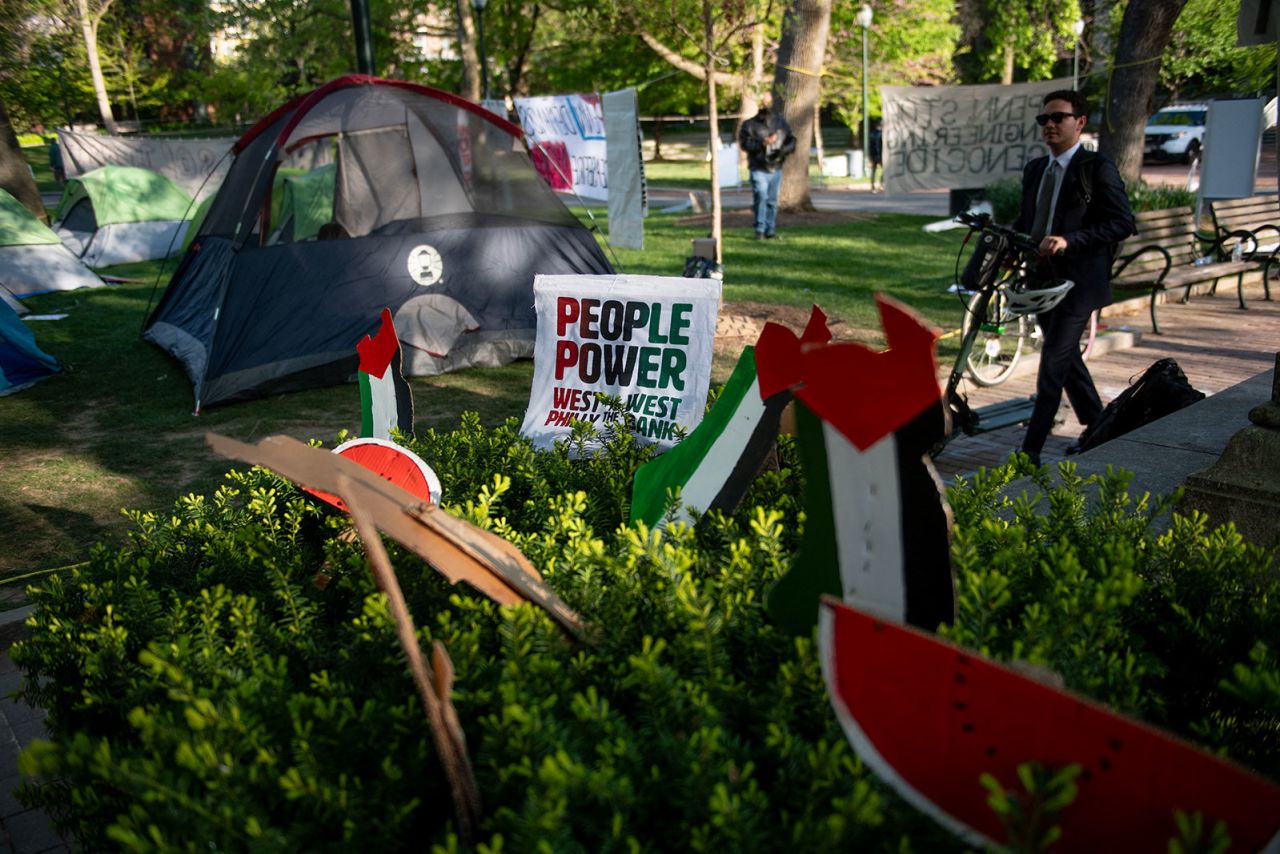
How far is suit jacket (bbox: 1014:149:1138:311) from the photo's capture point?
5.43m

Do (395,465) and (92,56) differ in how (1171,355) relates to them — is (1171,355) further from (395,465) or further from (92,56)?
(92,56)

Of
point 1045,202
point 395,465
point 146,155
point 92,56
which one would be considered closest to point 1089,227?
point 1045,202

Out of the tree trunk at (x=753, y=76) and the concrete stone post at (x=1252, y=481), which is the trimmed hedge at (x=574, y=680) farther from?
the tree trunk at (x=753, y=76)

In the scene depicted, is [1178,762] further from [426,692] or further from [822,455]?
[426,692]

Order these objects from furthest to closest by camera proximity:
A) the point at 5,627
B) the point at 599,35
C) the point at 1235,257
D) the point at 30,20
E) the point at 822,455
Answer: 1. the point at 30,20
2. the point at 599,35
3. the point at 1235,257
4. the point at 5,627
5. the point at 822,455

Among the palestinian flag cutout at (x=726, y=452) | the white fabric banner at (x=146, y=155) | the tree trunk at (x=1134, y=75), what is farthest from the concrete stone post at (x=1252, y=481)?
the white fabric banner at (x=146, y=155)

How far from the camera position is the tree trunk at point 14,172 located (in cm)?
1530

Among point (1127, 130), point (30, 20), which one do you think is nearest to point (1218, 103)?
point (1127, 130)

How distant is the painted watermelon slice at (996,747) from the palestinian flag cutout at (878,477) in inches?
7.8

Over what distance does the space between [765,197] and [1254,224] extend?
708 cm

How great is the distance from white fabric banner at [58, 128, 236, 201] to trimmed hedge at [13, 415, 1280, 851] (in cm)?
1823

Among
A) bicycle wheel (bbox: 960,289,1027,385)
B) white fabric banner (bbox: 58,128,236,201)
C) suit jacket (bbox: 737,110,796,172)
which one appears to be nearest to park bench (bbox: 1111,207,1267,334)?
bicycle wheel (bbox: 960,289,1027,385)

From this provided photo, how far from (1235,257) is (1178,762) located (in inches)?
481

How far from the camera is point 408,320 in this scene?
877 cm
